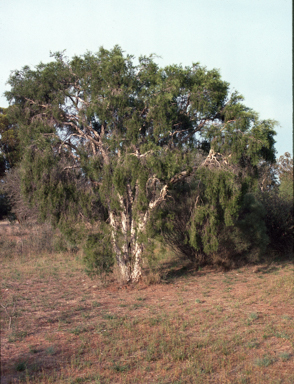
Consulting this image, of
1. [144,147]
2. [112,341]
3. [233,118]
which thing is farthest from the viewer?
[233,118]

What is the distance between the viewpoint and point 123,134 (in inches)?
432

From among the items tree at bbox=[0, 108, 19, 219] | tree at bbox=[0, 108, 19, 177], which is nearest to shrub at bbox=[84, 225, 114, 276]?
tree at bbox=[0, 108, 19, 219]

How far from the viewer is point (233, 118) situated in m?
10.7

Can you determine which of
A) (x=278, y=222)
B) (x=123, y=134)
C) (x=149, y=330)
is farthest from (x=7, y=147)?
(x=149, y=330)

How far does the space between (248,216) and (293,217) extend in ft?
15.0

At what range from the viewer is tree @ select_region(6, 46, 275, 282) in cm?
1012

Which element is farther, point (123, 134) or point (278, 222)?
point (278, 222)

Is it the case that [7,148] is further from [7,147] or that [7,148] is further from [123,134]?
[123,134]

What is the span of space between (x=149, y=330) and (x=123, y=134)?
6051mm

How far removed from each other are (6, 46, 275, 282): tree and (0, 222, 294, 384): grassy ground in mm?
2175

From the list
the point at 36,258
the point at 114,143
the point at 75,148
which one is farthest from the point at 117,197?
the point at 36,258

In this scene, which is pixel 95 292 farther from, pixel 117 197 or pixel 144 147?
pixel 144 147

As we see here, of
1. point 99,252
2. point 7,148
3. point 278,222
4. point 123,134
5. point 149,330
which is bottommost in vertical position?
point 149,330

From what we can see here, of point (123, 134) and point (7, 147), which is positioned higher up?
point (7, 147)
